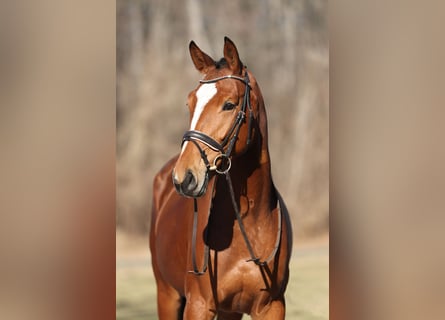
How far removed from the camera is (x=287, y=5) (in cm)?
547

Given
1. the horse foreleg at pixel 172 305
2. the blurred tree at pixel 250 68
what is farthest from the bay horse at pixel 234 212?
the blurred tree at pixel 250 68

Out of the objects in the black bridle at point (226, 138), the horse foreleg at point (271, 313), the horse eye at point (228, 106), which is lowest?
the horse foreleg at point (271, 313)

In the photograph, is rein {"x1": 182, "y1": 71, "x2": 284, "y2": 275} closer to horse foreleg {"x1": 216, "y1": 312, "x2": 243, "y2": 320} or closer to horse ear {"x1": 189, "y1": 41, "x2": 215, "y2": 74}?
horse ear {"x1": 189, "y1": 41, "x2": 215, "y2": 74}

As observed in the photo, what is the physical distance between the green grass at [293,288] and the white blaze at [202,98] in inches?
101

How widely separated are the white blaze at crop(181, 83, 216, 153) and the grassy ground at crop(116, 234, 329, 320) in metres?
2.56

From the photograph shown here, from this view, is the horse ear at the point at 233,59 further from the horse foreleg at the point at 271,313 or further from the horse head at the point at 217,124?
Answer: the horse foreleg at the point at 271,313

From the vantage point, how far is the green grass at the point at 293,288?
16.9 feet

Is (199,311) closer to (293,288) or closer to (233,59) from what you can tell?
(233,59)

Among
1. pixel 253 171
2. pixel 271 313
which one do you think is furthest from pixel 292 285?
pixel 253 171

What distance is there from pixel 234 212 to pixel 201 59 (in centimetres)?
78
